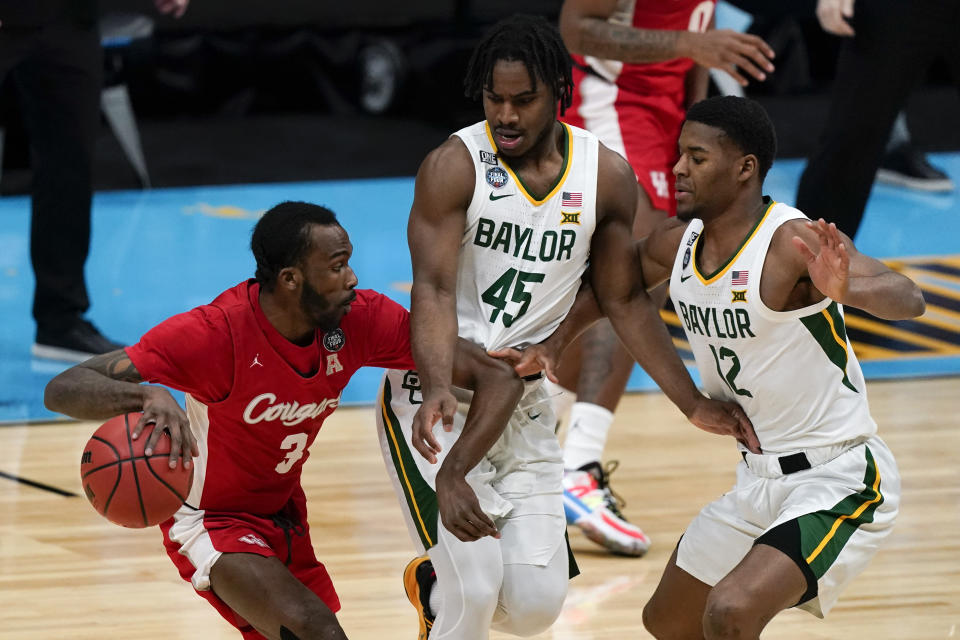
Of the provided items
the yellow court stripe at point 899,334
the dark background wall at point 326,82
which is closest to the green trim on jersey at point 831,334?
the yellow court stripe at point 899,334

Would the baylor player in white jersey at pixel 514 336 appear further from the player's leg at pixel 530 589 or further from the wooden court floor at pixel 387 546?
the wooden court floor at pixel 387 546

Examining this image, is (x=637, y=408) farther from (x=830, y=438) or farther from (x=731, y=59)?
(x=830, y=438)

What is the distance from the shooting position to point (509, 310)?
433 cm

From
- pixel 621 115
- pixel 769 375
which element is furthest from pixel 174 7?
pixel 769 375

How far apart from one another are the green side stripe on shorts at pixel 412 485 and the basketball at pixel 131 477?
62 centimetres

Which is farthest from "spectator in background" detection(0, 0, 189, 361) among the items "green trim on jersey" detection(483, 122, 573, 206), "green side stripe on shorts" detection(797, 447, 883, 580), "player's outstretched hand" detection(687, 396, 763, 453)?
"green side stripe on shorts" detection(797, 447, 883, 580)

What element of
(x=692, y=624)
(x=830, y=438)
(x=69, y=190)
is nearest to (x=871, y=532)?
(x=830, y=438)

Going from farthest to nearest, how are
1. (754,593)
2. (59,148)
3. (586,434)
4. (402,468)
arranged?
(59,148), (586,434), (402,468), (754,593)

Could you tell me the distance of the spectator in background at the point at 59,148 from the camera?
24.3 ft

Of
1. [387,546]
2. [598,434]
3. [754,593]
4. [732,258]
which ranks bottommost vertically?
[387,546]

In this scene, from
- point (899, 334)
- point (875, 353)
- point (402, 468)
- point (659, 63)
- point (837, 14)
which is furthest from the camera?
point (899, 334)

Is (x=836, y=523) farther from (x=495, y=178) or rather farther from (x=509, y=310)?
(x=495, y=178)

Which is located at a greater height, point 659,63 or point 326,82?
point 659,63

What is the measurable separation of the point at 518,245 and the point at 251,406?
826mm
